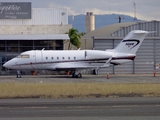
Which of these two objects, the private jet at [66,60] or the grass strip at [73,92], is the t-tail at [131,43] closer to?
the private jet at [66,60]

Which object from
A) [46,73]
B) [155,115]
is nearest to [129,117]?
[155,115]

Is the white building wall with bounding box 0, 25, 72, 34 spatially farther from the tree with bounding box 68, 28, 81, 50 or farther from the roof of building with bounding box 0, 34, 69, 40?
the roof of building with bounding box 0, 34, 69, 40

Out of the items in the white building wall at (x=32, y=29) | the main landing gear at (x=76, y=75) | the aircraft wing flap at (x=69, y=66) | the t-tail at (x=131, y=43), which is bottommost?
the main landing gear at (x=76, y=75)

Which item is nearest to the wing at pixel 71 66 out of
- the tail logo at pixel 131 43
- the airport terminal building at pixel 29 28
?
the tail logo at pixel 131 43

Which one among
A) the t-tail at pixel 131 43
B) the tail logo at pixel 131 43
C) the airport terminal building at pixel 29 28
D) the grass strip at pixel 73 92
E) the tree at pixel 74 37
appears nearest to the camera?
the grass strip at pixel 73 92

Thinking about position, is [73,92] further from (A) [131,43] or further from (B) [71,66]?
(A) [131,43]

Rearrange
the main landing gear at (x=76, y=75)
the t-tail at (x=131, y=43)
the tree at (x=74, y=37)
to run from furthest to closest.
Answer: the tree at (x=74, y=37) → the t-tail at (x=131, y=43) → the main landing gear at (x=76, y=75)

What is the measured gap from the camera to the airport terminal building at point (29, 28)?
5400 cm

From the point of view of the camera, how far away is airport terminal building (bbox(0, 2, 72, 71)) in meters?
54.0

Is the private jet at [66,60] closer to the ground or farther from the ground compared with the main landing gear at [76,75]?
farther from the ground

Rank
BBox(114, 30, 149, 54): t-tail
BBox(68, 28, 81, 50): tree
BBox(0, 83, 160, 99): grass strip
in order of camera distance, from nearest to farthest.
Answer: BBox(0, 83, 160, 99): grass strip
BBox(114, 30, 149, 54): t-tail
BBox(68, 28, 81, 50): tree

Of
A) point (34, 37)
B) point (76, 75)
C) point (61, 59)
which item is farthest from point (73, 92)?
point (34, 37)

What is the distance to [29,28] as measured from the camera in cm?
6203

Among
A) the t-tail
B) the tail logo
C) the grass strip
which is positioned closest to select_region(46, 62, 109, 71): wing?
the t-tail
